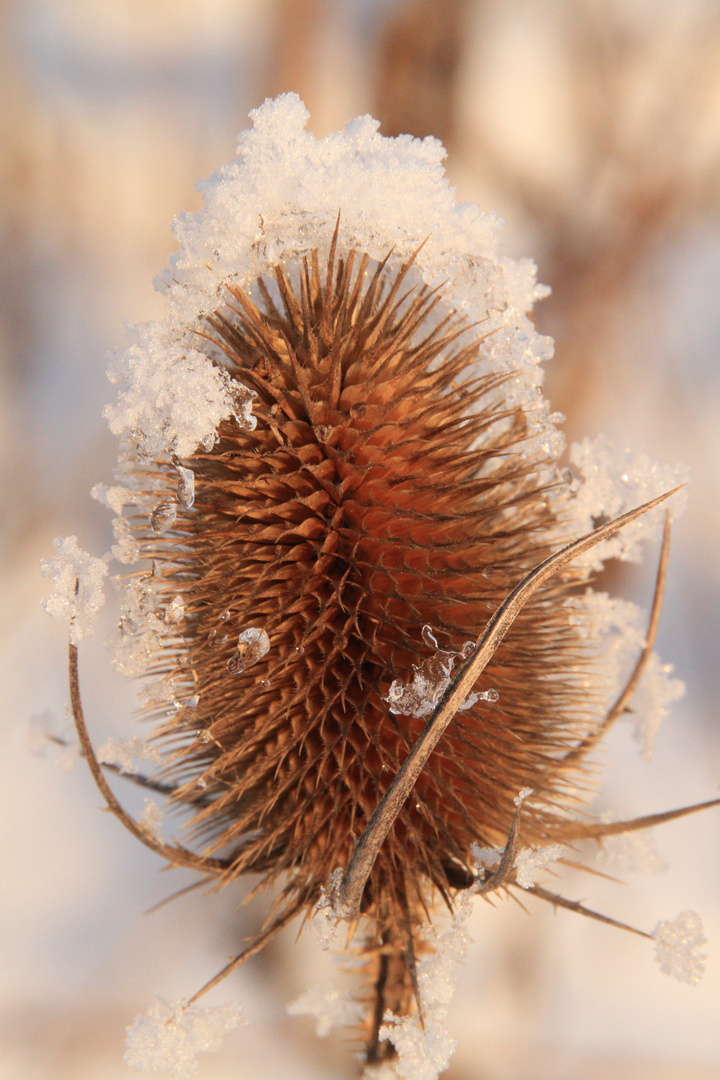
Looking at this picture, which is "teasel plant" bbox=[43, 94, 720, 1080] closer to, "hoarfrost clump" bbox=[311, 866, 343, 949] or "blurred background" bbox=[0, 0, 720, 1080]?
"hoarfrost clump" bbox=[311, 866, 343, 949]

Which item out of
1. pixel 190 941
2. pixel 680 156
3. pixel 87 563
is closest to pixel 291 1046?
pixel 190 941

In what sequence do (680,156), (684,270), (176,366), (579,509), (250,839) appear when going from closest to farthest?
(176,366), (250,839), (579,509), (680,156), (684,270)

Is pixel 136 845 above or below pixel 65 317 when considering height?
below

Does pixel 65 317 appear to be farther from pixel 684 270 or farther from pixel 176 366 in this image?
pixel 684 270

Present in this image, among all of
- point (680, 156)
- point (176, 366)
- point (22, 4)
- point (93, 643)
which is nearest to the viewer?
point (176, 366)

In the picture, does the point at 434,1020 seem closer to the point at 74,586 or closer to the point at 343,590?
the point at 343,590

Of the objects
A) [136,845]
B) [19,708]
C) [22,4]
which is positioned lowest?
[136,845]

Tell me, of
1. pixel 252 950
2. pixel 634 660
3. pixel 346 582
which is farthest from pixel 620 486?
pixel 252 950
